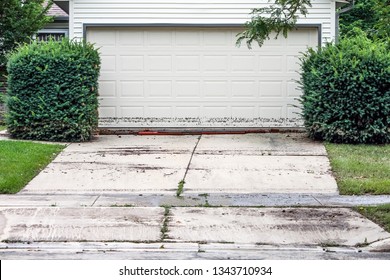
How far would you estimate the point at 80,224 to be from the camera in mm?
9250

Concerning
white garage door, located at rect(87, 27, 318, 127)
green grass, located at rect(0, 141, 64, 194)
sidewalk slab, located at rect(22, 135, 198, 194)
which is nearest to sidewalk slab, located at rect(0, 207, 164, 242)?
sidewalk slab, located at rect(22, 135, 198, 194)

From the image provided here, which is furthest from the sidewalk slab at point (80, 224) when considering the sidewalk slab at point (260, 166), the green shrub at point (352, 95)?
the green shrub at point (352, 95)

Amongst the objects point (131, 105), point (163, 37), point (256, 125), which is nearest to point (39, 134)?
point (131, 105)

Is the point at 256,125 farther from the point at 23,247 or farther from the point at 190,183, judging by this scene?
the point at 23,247

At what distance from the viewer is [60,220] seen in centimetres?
946

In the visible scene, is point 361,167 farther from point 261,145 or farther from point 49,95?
point 49,95

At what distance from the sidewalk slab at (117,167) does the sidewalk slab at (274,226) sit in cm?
226

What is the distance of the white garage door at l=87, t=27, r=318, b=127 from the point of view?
1883 cm

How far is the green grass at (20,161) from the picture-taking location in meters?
12.2

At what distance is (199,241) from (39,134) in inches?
352

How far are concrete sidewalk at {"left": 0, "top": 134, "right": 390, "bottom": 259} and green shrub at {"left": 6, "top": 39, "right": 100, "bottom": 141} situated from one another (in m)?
0.67

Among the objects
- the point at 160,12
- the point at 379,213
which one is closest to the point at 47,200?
the point at 379,213

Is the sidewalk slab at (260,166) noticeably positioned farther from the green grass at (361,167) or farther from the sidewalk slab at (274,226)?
the sidewalk slab at (274,226)

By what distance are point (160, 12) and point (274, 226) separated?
34.4ft
